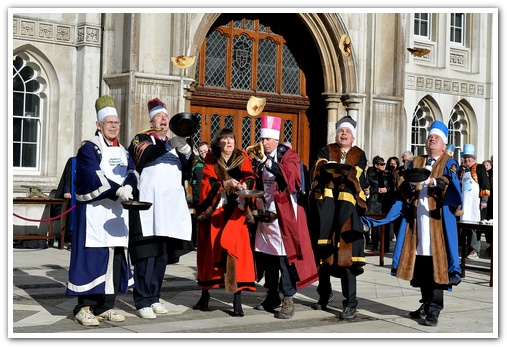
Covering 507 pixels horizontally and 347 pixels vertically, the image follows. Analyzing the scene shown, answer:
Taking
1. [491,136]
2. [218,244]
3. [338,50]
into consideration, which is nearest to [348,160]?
[218,244]

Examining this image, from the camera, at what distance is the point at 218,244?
8.47 m

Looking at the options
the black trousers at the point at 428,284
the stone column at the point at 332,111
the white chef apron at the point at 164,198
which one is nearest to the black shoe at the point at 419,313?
the black trousers at the point at 428,284

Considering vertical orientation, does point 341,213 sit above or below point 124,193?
below

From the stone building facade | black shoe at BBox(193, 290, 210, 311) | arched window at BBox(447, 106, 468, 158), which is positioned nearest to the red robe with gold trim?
black shoe at BBox(193, 290, 210, 311)

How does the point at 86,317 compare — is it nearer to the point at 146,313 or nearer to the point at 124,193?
Answer: the point at 146,313

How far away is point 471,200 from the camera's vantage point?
14.9 meters

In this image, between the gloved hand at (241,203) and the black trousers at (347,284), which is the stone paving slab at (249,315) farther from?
the gloved hand at (241,203)

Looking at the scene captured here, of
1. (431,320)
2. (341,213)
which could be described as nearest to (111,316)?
(341,213)

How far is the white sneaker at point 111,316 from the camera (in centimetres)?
781

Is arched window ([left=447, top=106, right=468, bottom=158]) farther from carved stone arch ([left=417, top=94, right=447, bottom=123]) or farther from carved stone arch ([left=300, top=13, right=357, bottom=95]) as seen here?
carved stone arch ([left=300, top=13, right=357, bottom=95])

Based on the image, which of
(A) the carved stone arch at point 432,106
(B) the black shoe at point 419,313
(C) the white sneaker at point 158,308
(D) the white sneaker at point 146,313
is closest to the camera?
(D) the white sneaker at point 146,313

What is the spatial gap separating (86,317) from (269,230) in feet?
6.33

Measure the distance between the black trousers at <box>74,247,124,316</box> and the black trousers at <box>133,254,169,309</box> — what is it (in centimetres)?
27

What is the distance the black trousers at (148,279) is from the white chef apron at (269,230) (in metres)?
0.93
